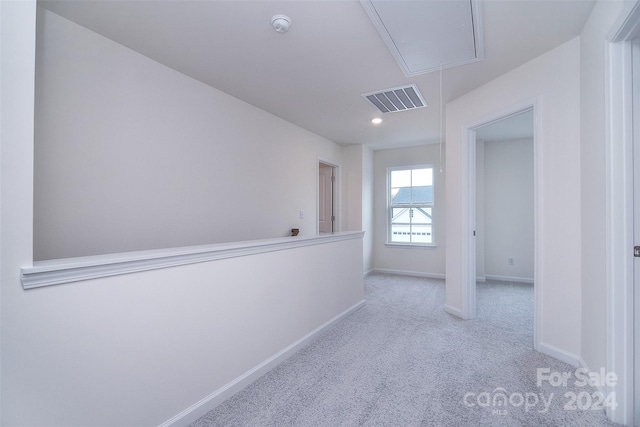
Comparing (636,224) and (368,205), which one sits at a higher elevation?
(368,205)

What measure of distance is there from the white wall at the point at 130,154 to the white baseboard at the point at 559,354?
3.04 metres

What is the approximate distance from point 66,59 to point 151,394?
7.25 feet

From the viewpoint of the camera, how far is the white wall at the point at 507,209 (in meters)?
5.05

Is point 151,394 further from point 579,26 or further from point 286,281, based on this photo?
point 579,26

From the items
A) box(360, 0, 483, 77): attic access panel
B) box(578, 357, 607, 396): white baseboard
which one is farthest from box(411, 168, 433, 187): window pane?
box(578, 357, 607, 396): white baseboard

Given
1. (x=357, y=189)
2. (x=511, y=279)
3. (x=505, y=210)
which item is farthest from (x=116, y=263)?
(x=511, y=279)

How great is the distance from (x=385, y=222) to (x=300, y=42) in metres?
4.34

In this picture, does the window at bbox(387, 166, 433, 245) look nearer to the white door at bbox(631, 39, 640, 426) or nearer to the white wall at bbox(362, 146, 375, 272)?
the white wall at bbox(362, 146, 375, 272)

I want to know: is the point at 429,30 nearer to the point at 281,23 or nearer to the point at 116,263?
the point at 281,23

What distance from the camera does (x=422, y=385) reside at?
2.06 metres

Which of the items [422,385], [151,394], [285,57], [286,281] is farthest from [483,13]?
[151,394]

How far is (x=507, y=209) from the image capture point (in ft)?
17.1

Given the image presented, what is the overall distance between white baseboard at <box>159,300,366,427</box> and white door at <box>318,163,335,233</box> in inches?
115

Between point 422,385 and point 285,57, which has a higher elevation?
point 285,57
